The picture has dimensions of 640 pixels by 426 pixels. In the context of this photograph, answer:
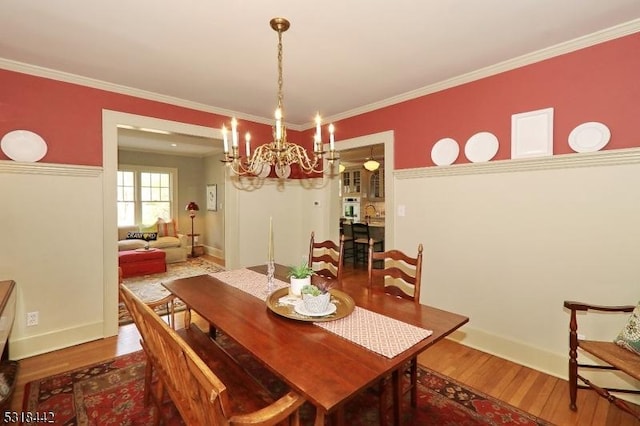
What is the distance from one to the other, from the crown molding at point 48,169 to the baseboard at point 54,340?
1.41 m

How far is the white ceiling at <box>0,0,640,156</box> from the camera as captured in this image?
1785mm

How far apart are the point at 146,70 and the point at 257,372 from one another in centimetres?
272

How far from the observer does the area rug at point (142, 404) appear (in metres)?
1.83

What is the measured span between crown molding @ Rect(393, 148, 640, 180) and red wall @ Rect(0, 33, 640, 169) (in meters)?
0.08

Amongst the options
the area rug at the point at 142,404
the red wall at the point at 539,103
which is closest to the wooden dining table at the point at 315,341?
the area rug at the point at 142,404

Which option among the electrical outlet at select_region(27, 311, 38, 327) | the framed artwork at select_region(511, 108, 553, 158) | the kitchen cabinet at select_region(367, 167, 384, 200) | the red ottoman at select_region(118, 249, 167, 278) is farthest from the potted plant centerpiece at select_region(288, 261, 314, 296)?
the kitchen cabinet at select_region(367, 167, 384, 200)

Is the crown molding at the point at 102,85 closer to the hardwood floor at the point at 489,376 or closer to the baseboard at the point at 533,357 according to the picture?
the hardwood floor at the point at 489,376

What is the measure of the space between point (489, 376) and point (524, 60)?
2506 millimetres

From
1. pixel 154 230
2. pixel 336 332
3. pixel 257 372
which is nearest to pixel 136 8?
pixel 336 332

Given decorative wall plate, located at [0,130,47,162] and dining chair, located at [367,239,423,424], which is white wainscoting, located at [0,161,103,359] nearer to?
decorative wall plate, located at [0,130,47,162]

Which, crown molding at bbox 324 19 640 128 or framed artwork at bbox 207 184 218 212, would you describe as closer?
crown molding at bbox 324 19 640 128

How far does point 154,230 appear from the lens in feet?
21.4

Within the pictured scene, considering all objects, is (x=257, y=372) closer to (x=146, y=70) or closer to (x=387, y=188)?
(x=387, y=188)

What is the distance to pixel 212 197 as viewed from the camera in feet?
23.7
